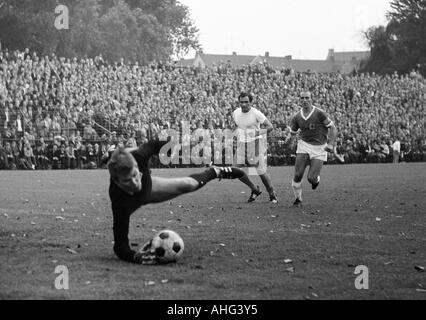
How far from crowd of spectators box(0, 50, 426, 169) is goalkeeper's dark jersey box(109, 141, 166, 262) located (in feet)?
56.3

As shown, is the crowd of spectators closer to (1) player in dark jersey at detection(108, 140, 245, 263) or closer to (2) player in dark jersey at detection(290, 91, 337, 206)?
(2) player in dark jersey at detection(290, 91, 337, 206)

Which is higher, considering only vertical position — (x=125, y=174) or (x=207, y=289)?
(x=125, y=174)

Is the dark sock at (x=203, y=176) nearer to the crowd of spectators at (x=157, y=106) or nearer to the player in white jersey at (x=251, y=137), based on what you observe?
the player in white jersey at (x=251, y=137)

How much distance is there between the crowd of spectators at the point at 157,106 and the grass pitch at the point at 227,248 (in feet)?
38.0

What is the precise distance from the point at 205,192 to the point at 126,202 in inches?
441

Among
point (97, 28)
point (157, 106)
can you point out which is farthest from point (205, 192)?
point (97, 28)

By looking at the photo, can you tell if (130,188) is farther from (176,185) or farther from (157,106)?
(157,106)

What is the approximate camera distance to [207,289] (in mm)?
7184

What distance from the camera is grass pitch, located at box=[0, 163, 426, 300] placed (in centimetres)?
720

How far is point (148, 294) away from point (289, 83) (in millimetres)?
40226

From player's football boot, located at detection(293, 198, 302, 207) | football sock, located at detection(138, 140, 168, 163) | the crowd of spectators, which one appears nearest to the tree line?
the crowd of spectators

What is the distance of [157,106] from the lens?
38375 millimetres

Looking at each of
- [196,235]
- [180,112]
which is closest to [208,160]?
[180,112]
